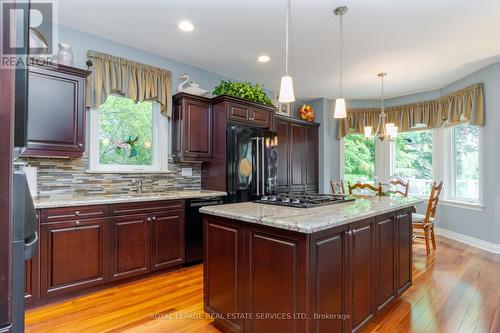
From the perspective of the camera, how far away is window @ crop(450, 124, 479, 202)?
439 cm

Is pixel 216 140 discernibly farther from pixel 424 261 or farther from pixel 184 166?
pixel 424 261

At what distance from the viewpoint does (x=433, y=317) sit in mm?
2189

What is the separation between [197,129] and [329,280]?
267cm

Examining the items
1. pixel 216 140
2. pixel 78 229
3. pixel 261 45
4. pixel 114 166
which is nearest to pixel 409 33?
pixel 261 45

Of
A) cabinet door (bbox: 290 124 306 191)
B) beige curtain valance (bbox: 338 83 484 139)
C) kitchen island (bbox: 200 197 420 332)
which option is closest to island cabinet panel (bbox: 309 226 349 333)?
kitchen island (bbox: 200 197 420 332)

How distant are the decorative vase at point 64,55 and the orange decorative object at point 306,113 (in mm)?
3908

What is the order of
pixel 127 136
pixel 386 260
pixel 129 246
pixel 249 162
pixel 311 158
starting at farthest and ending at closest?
pixel 311 158
pixel 249 162
pixel 127 136
pixel 129 246
pixel 386 260

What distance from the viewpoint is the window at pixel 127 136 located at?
10.5 feet

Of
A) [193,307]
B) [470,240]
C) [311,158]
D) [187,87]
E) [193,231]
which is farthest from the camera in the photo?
[311,158]

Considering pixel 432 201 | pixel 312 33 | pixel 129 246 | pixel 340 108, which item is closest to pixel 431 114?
pixel 432 201

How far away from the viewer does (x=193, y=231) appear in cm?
330

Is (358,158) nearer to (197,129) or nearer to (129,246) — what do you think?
(197,129)

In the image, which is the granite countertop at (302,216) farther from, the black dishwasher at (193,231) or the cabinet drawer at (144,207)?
the black dishwasher at (193,231)

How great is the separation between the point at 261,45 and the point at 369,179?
3.82 m
